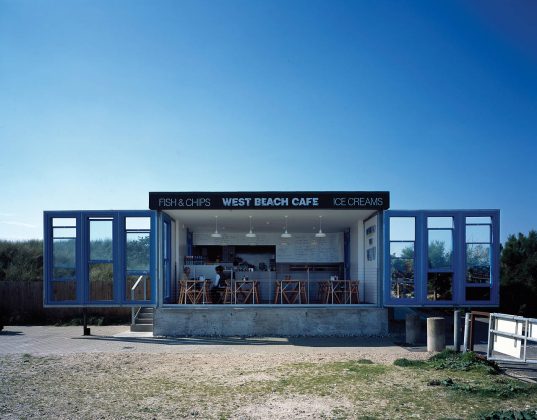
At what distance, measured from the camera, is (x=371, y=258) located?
16.1 m

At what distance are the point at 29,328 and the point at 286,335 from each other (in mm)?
9201

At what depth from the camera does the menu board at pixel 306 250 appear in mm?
20984

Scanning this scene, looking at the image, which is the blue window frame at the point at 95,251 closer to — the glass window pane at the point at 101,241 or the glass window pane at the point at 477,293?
the glass window pane at the point at 101,241

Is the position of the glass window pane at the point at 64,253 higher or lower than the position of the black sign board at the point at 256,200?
lower

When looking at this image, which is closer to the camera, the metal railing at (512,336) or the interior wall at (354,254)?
the metal railing at (512,336)

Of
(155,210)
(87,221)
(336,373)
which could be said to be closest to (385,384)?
(336,373)

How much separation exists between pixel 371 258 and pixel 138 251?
6.74 m

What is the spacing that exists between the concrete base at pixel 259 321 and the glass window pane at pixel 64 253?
9.31ft

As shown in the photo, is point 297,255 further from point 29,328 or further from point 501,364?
point 501,364

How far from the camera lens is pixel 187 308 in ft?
47.9

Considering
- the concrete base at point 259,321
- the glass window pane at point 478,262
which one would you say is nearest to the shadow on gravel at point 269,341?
the concrete base at point 259,321

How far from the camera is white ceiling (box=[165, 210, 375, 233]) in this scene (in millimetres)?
15727

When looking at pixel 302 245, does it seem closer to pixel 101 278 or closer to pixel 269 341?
pixel 101 278

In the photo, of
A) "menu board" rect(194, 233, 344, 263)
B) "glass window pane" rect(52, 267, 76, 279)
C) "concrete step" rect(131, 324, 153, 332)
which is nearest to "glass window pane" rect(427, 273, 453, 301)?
"menu board" rect(194, 233, 344, 263)
